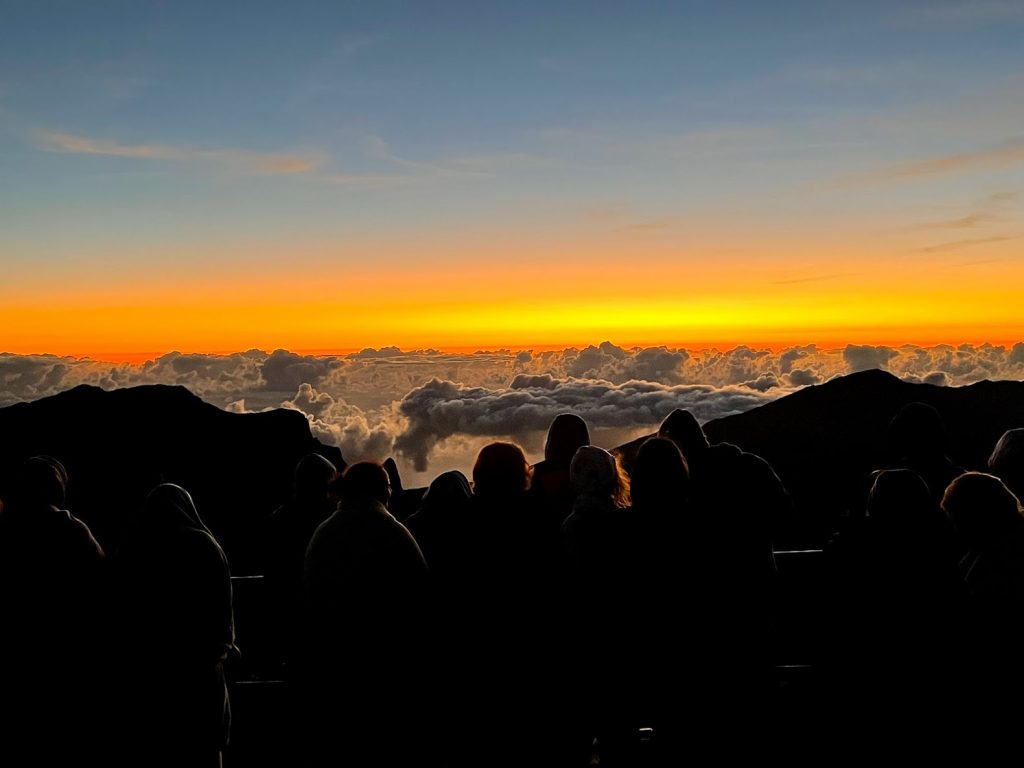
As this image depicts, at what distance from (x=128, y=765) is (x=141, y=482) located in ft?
343

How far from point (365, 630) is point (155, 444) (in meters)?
113

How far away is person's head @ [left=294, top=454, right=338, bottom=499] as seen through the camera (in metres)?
5.39

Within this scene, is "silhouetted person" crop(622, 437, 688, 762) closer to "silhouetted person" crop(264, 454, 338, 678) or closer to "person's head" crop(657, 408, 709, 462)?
A: "person's head" crop(657, 408, 709, 462)

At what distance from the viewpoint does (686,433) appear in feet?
19.0

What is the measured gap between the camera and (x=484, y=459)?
4609 millimetres

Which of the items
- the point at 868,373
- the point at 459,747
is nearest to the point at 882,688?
the point at 459,747

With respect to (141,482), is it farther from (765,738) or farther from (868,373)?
(868,373)

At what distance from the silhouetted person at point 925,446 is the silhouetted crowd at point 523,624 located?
57 centimetres

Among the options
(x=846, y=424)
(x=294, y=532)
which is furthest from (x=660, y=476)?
(x=846, y=424)

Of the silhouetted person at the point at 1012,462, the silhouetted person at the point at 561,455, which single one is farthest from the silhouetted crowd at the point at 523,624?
the silhouetted person at the point at 561,455

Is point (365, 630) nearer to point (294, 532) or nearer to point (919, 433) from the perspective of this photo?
point (294, 532)

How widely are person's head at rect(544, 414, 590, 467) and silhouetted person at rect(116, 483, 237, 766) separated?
2.00 m

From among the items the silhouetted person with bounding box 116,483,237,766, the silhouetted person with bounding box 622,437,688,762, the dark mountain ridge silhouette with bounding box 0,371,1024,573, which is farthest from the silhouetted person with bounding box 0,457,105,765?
the dark mountain ridge silhouette with bounding box 0,371,1024,573

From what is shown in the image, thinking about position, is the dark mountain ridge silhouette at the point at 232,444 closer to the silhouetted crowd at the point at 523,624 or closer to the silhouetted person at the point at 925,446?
the silhouetted crowd at the point at 523,624
